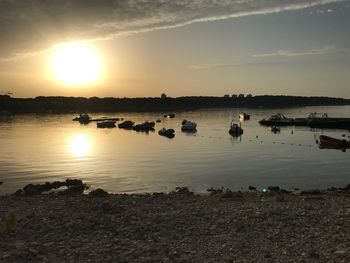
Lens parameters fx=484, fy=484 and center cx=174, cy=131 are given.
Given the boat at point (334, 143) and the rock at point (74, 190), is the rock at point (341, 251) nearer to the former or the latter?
the rock at point (74, 190)

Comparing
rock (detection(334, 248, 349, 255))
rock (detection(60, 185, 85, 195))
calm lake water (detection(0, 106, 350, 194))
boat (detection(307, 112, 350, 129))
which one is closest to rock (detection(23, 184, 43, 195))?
rock (detection(60, 185, 85, 195))

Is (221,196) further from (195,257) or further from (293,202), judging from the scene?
(195,257)

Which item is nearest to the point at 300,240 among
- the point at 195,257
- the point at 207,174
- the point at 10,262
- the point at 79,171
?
the point at 195,257

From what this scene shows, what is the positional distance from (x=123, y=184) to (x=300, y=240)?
22.5 metres

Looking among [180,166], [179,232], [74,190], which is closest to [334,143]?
[180,166]

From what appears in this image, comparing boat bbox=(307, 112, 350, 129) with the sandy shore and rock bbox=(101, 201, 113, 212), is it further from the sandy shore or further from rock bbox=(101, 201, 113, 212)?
rock bbox=(101, 201, 113, 212)

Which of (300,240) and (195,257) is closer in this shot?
(195,257)

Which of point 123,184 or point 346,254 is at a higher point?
point 346,254

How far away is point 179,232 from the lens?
599 inches

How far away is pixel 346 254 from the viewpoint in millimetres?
12195

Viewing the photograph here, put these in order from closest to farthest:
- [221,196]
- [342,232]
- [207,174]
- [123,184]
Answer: [342,232]
[221,196]
[123,184]
[207,174]

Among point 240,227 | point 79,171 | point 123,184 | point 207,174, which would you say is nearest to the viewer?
point 240,227

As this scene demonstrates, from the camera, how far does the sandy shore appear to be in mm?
12719

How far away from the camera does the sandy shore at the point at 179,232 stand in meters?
12.7
